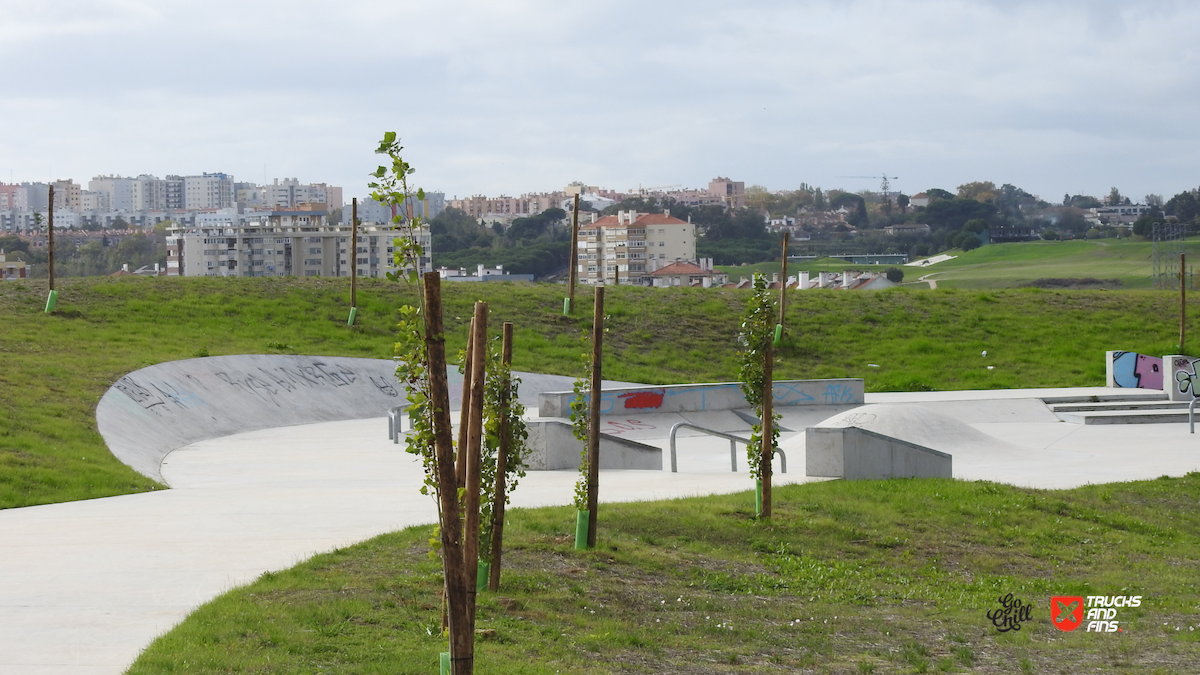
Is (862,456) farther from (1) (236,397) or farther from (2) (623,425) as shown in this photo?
(1) (236,397)

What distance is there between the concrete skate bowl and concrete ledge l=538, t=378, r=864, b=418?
13.7 feet

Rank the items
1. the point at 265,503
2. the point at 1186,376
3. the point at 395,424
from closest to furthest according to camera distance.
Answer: the point at 265,503 → the point at 395,424 → the point at 1186,376

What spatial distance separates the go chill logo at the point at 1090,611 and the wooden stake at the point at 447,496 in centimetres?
518

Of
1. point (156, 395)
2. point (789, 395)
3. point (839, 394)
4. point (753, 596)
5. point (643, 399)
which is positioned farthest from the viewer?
Answer: point (839, 394)

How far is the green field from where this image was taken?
84.9m

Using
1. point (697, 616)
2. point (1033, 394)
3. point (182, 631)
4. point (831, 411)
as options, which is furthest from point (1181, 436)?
point (182, 631)

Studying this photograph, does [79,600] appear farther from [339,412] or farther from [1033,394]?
[1033,394]

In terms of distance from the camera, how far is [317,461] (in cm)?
1706

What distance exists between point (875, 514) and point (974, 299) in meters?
32.3

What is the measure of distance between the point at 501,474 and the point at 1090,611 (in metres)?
4.84

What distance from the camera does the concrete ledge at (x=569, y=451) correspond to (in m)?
16.5

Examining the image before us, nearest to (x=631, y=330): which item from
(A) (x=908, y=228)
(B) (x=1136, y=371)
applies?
(B) (x=1136, y=371)

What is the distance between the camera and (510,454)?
28.1 feet

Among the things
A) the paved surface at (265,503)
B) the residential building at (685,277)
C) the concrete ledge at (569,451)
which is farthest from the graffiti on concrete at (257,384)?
the residential building at (685,277)
